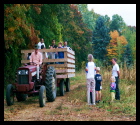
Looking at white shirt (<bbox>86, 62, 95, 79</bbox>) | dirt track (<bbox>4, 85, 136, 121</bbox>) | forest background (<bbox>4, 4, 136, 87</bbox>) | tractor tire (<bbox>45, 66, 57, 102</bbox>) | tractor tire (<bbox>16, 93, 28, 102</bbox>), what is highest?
forest background (<bbox>4, 4, 136, 87</bbox>)

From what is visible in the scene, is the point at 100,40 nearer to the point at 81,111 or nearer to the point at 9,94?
the point at 9,94

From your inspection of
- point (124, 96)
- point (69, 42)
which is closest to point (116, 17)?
point (69, 42)

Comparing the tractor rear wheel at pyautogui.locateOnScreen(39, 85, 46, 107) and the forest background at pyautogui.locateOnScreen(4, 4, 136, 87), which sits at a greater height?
the forest background at pyautogui.locateOnScreen(4, 4, 136, 87)

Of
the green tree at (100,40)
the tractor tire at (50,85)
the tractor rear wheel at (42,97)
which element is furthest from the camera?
the green tree at (100,40)

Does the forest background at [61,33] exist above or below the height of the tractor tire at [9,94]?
above

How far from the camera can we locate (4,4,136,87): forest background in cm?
1365

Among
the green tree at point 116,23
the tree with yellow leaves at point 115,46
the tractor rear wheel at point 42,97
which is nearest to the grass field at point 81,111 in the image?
the tractor rear wheel at point 42,97

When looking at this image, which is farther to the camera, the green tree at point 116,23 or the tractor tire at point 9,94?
the green tree at point 116,23

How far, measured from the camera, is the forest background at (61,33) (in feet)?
44.8

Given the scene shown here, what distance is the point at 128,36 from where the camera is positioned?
202 ft

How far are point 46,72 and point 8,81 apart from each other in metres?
6.62

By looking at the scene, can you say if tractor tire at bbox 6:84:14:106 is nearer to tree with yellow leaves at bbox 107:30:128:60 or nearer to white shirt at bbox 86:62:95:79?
white shirt at bbox 86:62:95:79

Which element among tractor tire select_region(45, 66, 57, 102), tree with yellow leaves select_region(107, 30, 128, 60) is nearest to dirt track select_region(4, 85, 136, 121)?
tractor tire select_region(45, 66, 57, 102)

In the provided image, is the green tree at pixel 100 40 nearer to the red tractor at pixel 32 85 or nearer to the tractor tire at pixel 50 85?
the red tractor at pixel 32 85
